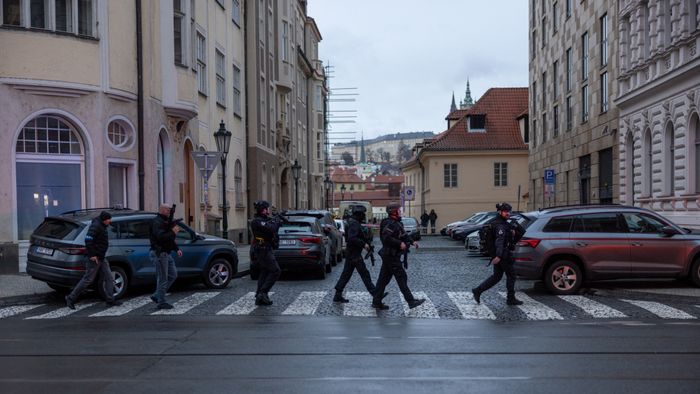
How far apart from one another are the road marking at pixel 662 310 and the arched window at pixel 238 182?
22.3 meters

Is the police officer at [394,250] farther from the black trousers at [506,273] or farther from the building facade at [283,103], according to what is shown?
the building facade at [283,103]

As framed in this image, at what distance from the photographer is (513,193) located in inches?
2215

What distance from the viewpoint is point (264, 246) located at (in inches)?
493

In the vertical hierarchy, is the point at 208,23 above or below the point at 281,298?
above

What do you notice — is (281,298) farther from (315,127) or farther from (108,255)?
(315,127)

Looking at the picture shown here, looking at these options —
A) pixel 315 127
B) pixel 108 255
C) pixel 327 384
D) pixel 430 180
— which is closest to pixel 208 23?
pixel 108 255

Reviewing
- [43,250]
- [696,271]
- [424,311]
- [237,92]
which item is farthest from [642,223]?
[237,92]

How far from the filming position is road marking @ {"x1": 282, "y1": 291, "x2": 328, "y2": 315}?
38.8 feet

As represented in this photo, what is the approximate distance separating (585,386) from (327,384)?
237 centimetres

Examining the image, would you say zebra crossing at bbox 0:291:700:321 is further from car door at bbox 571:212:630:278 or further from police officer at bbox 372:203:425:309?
car door at bbox 571:212:630:278

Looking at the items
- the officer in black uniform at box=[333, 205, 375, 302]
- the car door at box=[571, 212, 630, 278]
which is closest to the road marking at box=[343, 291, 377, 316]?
the officer in black uniform at box=[333, 205, 375, 302]

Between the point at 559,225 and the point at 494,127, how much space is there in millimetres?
44034

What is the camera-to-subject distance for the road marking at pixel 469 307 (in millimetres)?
11341

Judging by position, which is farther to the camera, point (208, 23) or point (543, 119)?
point (543, 119)
